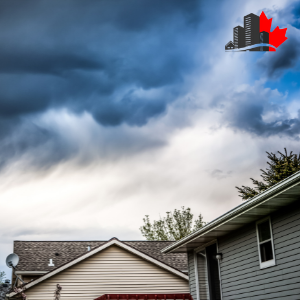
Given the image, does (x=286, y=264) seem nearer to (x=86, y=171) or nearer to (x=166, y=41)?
(x=166, y=41)

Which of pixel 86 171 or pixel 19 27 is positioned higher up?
pixel 19 27

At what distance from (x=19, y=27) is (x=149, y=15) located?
209 inches

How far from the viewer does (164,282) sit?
792 inches

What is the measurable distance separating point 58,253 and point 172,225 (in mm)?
23184

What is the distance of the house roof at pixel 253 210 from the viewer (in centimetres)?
866

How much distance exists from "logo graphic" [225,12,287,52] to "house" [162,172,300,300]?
39.8 feet

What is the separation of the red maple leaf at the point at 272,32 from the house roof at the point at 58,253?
13.0 meters

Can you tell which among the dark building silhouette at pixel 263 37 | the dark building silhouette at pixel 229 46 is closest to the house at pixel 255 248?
the dark building silhouette at pixel 229 46

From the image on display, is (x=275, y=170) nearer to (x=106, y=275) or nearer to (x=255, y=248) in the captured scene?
(x=106, y=275)

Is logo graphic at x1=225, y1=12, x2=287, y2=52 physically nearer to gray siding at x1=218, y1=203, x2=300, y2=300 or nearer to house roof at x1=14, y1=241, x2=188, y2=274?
house roof at x1=14, y1=241, x2=188, y2=274

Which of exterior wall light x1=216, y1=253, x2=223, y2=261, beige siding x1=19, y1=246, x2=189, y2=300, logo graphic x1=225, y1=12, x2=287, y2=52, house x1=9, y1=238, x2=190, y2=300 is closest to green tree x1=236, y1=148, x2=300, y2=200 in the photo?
logo graphic x1=225, y1=12, x2=287, y2=52

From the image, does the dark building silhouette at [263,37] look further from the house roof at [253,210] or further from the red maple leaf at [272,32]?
the house roof at [253,210]

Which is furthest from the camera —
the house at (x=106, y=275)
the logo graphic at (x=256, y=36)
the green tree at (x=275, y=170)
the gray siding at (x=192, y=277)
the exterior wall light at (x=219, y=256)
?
the green tree at (x=275, y=170)

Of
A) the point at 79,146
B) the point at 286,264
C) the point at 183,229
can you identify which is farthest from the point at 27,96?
the point at 183,229
